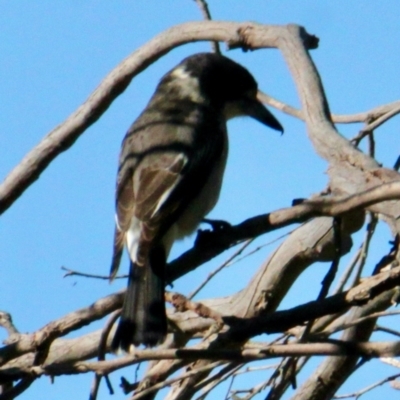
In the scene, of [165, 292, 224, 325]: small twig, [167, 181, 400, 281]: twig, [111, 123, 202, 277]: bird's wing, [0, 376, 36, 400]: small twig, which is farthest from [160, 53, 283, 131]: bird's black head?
[0, 376, 36, 400]: small twig

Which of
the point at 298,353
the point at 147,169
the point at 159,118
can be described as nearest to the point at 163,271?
the point at 147,169

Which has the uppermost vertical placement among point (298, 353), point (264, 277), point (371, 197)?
point (264, 277)

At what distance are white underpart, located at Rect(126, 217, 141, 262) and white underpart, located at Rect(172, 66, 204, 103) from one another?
1286 millimetres

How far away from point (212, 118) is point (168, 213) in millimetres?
997

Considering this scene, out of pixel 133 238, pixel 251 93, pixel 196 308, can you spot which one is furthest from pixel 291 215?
pixel 251 93

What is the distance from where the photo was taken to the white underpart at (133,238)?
13.3 feet

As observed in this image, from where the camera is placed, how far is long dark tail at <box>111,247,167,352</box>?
354 centimetres

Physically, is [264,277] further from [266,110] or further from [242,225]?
[266,110]

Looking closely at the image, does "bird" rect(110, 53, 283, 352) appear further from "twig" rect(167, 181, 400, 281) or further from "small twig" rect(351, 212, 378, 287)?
"small twig" rect(351, 212, 378, 287)

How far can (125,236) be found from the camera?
4164 mm

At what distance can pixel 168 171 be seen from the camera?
4.30m

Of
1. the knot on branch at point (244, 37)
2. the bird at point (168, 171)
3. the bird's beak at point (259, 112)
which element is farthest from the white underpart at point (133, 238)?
the bird's beak at point (259, 112)

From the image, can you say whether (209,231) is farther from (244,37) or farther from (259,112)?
(259,112)

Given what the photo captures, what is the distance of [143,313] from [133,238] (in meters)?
0.62
